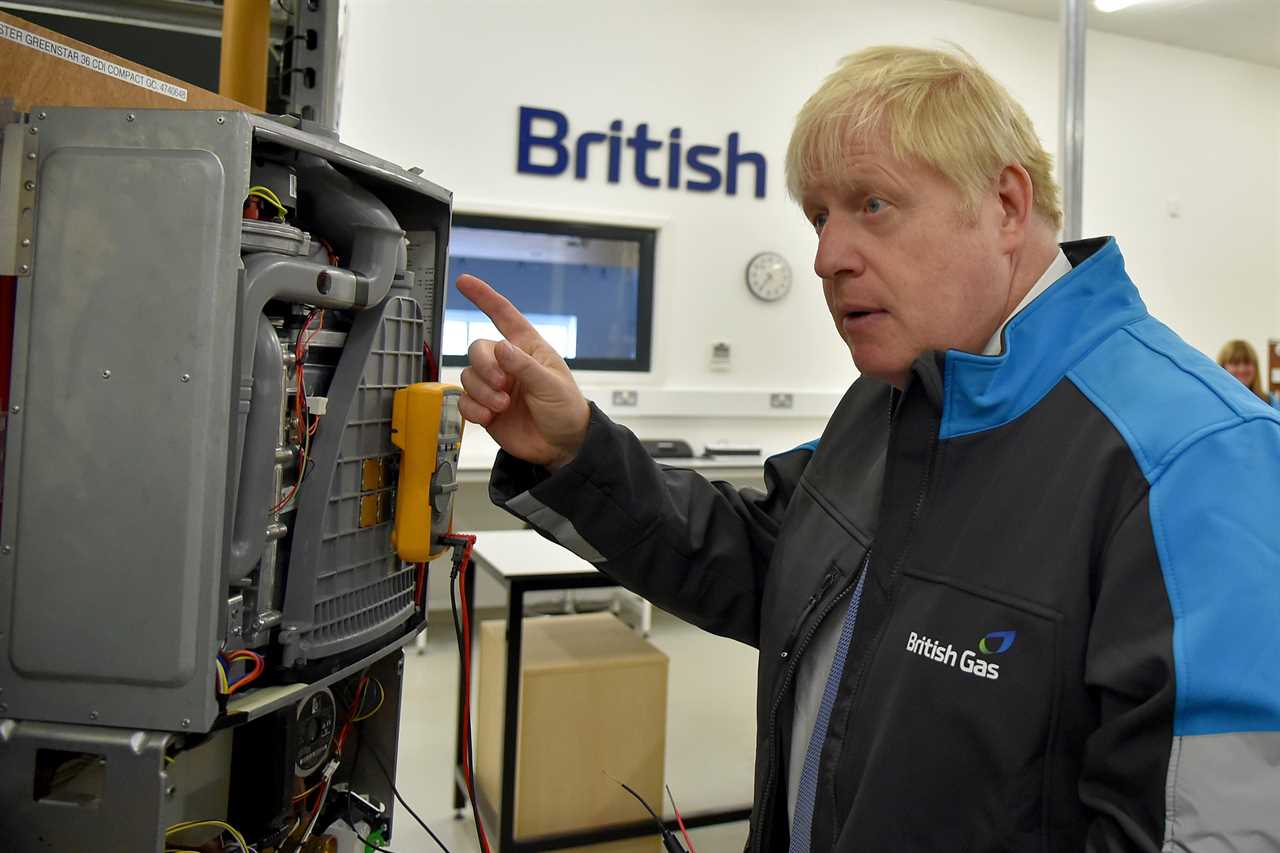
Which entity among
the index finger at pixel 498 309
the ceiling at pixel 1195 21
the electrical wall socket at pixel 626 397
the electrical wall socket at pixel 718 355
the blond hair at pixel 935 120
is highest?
the ceiling at pixel 1195 21

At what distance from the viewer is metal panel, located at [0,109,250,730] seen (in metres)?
0.95

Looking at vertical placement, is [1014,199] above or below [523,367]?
above

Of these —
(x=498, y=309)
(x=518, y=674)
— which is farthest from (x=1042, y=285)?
(x=518, y=674)

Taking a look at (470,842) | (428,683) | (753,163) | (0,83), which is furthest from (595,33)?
(0,83)

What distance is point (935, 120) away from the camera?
98cm

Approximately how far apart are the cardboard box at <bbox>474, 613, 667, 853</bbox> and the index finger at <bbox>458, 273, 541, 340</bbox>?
141 cm

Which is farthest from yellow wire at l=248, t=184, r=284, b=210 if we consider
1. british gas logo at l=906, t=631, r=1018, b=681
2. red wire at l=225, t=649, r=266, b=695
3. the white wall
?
the white wall

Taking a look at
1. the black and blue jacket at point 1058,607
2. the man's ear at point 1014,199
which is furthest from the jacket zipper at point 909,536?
the man's ear at point 1014,199

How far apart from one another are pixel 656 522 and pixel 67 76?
34.0 inches

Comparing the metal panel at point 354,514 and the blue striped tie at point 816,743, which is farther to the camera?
the metal panel at point 354,514

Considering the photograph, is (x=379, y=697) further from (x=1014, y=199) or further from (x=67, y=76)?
(x=1014, y=199)

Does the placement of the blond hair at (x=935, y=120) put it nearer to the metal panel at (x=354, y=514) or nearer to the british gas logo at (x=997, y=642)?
the british gas logo at (x=997, y=642)

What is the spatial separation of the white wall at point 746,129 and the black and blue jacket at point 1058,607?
3.85 metres

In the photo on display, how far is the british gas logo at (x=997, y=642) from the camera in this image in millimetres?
847
